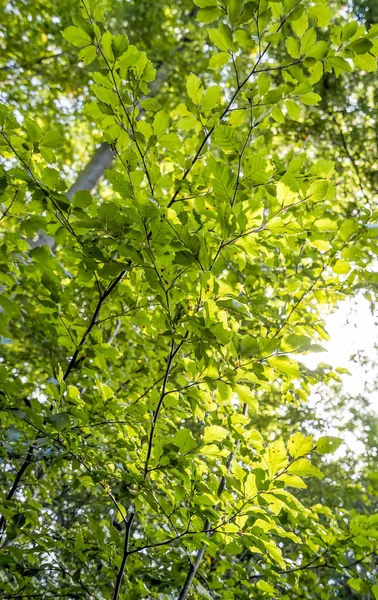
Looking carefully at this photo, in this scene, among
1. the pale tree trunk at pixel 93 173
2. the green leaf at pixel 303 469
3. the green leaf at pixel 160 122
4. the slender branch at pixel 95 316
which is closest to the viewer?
the green leaf at pixel 303 469

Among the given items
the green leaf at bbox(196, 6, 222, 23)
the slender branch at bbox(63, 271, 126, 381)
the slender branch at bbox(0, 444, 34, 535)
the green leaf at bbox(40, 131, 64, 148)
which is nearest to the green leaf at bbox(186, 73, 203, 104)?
the green leaf at bbox(196, 6, 222, 23)

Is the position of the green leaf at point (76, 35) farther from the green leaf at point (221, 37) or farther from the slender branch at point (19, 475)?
the slender branch at point (19, 475)

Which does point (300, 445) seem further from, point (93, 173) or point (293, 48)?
point (93, 173)

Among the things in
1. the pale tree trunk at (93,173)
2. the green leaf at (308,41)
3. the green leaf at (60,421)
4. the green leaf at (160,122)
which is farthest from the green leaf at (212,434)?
the pale tree trunk at (93,173)

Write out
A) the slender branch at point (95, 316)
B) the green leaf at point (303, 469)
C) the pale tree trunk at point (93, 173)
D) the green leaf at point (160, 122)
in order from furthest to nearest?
the pale tree trunk at point (93, 173)
the slender branch at point (95, 316)
the green leaf at point (160, 122)
the green leaf at point (303, 469)

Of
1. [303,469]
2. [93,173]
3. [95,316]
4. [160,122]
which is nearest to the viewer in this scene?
[303,469]

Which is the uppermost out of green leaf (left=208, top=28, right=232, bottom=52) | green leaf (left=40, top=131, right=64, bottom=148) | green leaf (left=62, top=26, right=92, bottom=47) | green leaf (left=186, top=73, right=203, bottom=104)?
green leaf (left=208, top=28, right=232, bottom=52)

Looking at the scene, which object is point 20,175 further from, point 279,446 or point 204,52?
point 204,52

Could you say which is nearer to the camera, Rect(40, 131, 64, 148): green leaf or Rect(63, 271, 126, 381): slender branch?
Rect(40, 131, 64, 148): green leaf

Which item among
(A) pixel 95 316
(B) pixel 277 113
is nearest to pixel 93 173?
(A) pixel 95 316

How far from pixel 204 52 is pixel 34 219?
6.41 metres

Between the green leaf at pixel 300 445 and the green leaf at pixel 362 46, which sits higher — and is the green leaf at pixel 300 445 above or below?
below

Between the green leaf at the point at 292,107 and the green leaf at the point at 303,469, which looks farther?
the green leaf at the point at 292,107

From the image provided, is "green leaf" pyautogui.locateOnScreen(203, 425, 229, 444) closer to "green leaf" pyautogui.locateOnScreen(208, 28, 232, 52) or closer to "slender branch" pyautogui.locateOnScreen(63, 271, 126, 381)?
"slender branch" pyautogui.locateOnScreen(63, 271, 126, 381)
